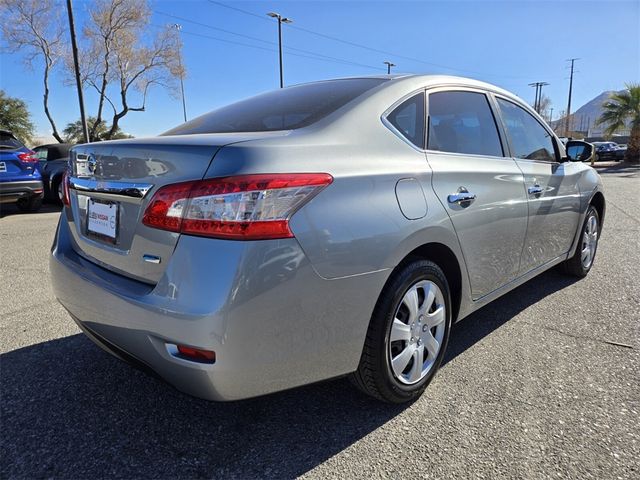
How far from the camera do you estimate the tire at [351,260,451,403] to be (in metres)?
1.97

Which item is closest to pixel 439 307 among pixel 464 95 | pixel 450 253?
pixel 450 253

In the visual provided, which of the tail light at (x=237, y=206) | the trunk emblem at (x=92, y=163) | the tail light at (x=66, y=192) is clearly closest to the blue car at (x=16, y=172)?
the tail light at (x=66, y=192)

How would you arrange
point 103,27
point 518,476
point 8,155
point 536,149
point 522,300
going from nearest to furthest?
point 518,476, point 536,149, point 522,300, point 8,155, point 103,27

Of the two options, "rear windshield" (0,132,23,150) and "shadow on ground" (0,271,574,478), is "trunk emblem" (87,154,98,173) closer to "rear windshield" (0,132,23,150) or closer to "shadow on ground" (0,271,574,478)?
"shadow on ground" (0,271,574,478)

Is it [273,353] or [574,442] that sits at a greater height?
[273,353]

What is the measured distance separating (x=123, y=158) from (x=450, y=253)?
159cm

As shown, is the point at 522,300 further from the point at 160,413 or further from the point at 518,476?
the point at 160,413

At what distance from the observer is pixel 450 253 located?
7.59 ft

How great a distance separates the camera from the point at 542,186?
10.5 ft

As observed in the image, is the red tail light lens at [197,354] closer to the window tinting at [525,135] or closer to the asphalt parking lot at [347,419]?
the asphalt parking lot at [347,419]

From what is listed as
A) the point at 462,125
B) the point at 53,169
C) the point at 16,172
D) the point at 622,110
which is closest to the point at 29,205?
the point at 53,169

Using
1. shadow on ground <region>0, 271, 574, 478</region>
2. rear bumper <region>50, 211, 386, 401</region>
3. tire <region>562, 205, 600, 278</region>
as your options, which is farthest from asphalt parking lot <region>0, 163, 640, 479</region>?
tire <region>562, 205, 600, 278</region>

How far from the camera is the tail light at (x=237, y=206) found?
5.08 ft

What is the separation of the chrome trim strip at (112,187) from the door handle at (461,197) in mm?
1414
